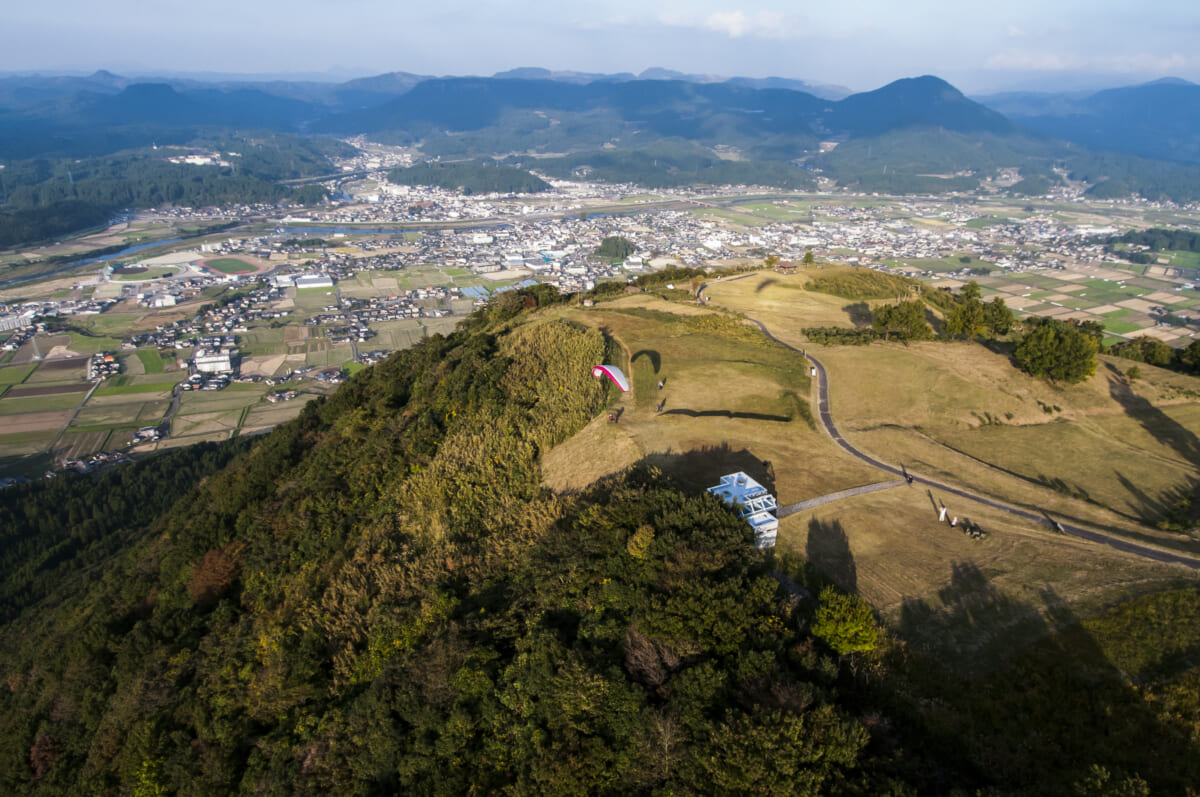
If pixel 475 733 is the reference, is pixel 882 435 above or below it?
above

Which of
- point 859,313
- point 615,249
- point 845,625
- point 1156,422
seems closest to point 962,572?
point 845,625

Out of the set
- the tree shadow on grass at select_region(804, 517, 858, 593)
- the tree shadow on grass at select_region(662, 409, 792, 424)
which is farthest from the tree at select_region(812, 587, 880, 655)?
the tree shadow on grass at select_region(662, 409, 792, 424)

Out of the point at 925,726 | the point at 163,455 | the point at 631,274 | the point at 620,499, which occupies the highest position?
the point at 620,499

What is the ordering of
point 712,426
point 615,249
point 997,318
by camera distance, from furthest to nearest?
point 615,249, point 997,318, point 712,426

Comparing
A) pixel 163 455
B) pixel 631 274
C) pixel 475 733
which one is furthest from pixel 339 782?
pixel 631 274

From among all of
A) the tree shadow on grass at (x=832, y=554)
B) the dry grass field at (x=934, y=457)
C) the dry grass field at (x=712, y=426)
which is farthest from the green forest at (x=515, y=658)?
the dry grass field at (x=712, y=426)

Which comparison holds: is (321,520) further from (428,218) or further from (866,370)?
(428,218)

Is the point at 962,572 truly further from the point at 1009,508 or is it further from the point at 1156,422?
the point at 1156,422

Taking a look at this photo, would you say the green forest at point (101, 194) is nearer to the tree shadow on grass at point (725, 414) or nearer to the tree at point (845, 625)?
the tree shadow on grass at point (725, 414)
